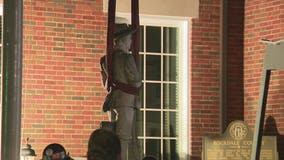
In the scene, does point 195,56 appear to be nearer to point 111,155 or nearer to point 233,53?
point 233,53

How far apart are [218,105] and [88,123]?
8.23ft

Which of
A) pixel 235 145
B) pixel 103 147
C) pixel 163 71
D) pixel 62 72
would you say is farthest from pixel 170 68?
pixel 103 147

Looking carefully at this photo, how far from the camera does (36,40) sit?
11.4m

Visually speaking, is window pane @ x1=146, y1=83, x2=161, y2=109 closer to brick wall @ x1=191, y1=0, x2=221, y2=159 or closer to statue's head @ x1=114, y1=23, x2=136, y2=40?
brick wall @ x1=191, y1=0, x2=221, y2=159

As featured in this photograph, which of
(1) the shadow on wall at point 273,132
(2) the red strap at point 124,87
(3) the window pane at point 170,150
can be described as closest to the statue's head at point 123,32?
(2) the red strap at point 124,87

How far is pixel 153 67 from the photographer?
12.3 meters

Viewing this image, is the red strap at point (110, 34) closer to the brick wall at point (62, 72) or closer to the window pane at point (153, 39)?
the brick wall at point (62, 72)

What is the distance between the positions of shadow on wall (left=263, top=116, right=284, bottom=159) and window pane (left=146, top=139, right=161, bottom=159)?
185 cm

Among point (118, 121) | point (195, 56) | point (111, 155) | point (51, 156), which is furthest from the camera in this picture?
point (195, 56)

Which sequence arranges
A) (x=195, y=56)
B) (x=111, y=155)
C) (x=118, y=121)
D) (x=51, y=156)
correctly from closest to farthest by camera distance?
(x=111, y=155) < (x=51, y=156) < (x=118, y=121) < (x=195, y=56)

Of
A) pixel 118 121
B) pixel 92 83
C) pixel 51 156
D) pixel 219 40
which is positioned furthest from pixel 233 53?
pixel 51 156

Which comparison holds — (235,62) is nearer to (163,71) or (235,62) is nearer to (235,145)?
(163,71)

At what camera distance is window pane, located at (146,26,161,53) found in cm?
1223

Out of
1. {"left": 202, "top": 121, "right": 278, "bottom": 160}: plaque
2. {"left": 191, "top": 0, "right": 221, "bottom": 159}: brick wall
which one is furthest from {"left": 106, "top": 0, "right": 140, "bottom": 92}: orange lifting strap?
{"left": 191, "top": 0, "right": 221, "bottom": 159}: brick wall
